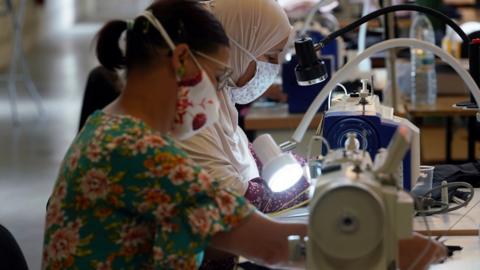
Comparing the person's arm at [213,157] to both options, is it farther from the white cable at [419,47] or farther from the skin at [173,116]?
the skin at [173,116]

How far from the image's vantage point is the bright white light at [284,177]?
174 cm

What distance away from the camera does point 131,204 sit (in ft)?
5.35

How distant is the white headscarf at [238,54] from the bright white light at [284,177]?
26.4 inches

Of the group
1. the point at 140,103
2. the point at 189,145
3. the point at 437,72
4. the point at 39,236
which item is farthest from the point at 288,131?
the point at 140,103

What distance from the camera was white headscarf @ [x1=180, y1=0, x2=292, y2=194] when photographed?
2.47 m

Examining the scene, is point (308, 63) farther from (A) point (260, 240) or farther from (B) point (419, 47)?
Answer: (A) point (260, 240)

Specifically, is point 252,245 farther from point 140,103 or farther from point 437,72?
point 437,72

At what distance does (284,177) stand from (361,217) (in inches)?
10.8

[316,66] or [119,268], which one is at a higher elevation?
[316,66]

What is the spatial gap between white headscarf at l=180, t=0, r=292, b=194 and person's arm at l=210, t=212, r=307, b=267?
770 millimetres

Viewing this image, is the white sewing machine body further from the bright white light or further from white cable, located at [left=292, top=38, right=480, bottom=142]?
white cable, located at [left=292, top=38, right=480, bottom=142]

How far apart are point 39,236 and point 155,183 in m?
3.09

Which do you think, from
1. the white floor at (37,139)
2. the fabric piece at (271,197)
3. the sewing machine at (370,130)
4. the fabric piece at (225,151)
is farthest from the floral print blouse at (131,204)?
the white floor at (37,139)

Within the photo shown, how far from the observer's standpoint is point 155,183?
1.61 metres
